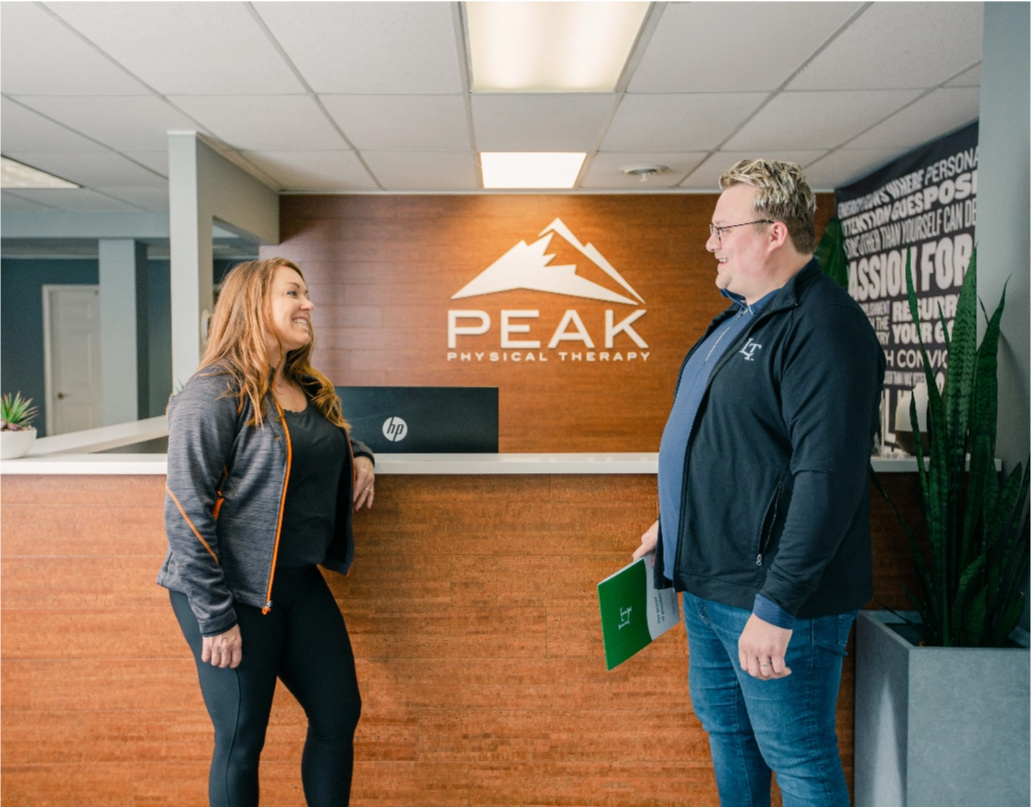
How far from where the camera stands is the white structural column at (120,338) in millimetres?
7566

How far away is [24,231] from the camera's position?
7168mm

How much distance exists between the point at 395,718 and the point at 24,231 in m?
7.25

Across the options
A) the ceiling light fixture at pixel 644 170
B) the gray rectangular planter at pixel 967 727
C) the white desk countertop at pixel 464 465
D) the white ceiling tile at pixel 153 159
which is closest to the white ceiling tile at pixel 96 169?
the white ceiling tile at pixel 153 159

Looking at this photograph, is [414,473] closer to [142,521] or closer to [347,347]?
[142,521]

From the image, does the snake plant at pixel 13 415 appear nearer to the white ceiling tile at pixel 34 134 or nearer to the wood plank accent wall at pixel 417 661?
the wood plank accent wall at pixel 417 661

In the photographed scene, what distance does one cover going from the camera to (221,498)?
1.54m

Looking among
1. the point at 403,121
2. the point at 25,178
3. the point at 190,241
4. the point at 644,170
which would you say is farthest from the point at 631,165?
the point at 25,178

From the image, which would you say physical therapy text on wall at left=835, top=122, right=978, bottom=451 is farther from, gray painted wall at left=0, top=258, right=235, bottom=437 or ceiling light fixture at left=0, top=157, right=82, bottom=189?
gray painted wall at left=0, top=258, right=235, bottom=437

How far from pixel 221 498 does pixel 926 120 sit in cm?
417

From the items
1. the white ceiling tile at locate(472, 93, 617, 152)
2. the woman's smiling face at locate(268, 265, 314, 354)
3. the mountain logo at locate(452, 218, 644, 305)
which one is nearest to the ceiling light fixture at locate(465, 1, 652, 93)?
the white ceiling tile at locate(472, 93, 617, 152)

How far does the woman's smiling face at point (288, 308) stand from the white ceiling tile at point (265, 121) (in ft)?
7.76

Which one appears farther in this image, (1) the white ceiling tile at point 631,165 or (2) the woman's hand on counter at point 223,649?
(1) the white ceiling tile at point 631,165

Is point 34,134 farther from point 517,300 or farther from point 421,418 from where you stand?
point 421,418

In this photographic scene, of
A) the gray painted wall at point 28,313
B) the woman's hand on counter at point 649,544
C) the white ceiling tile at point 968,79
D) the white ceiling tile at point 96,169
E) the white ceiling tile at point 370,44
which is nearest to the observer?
the woman's hand on counter at point 649,544
